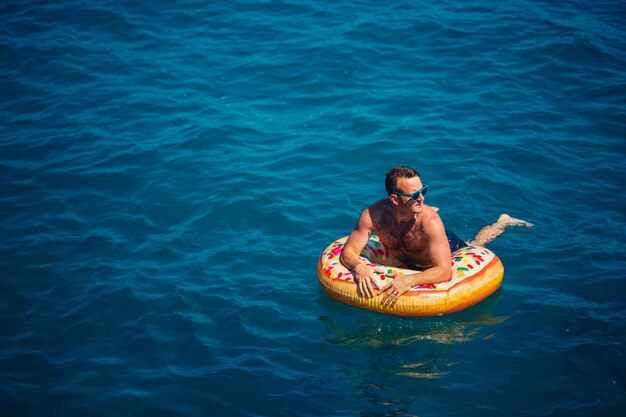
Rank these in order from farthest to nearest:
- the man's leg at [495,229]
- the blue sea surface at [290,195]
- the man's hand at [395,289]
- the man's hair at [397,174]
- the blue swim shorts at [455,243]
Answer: the man's leg at [495,229] < the blue swim shorts at [455,243] < the man's hand at [395,289] < the man's hair at [397,174] < the blue sea surface at [290,195]

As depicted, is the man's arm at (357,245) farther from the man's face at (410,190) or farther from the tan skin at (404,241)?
the man's face at (410,190)

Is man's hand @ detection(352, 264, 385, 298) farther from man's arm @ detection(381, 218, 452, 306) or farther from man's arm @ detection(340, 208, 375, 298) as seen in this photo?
man's arm @ detection(381, 218, 452, 306)

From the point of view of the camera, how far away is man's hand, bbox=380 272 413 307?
6.97 m

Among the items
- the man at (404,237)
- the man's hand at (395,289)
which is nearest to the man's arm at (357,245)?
the man at (404,237)

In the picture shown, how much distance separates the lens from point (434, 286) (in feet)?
23.1

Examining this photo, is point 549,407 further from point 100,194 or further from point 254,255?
point 100,194

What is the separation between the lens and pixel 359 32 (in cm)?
1448

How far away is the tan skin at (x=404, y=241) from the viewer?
6988mm

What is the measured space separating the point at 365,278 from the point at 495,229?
2.59m

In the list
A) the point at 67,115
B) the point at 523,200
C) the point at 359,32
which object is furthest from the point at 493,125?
the point at 67,115

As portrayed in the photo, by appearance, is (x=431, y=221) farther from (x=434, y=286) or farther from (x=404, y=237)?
(x=434, y=286)

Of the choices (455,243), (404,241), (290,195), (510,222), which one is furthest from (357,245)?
(290,195)

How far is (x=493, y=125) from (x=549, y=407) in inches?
255

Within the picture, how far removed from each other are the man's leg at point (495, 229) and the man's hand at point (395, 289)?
172cm
